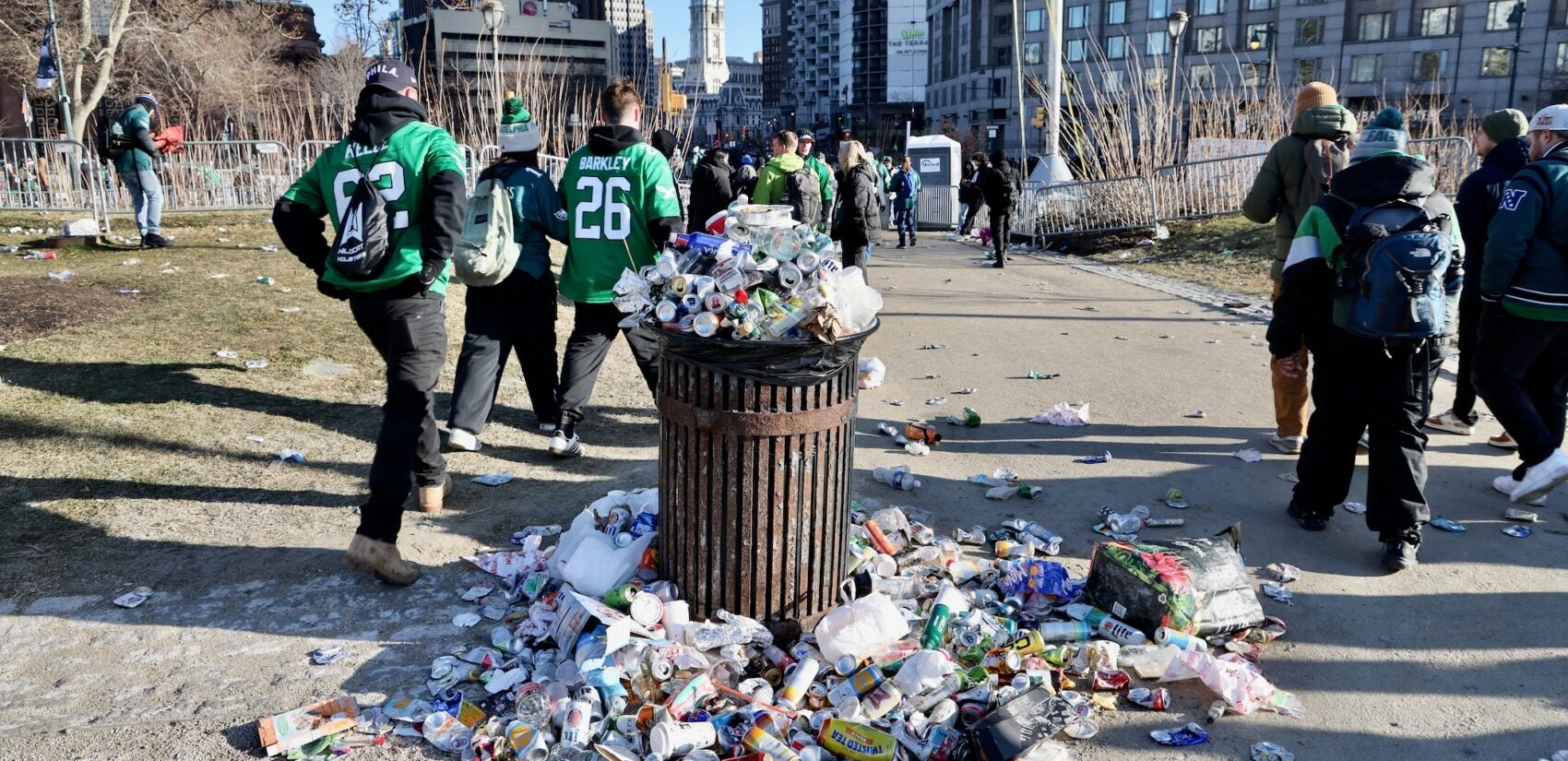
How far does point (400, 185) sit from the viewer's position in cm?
419

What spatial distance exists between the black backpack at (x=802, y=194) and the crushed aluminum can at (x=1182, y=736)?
22.9 ft

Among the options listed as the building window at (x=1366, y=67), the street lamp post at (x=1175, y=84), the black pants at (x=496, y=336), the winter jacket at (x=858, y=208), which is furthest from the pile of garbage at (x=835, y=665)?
the building window at (x=1366, y=67)

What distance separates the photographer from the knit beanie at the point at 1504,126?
19.4 ft

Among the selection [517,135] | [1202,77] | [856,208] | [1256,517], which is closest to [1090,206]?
[856,208]

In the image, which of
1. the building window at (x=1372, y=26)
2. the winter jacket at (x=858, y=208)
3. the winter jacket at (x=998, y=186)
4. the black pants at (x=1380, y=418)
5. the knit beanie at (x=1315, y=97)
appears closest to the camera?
the black pants at (x=1380, y=418)

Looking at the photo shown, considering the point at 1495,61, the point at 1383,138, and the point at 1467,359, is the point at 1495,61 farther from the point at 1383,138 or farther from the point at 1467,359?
the point at 1383,138

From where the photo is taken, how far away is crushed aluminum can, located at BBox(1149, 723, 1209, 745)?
315cm

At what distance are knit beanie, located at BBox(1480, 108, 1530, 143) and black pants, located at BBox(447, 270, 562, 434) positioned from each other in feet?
18.0

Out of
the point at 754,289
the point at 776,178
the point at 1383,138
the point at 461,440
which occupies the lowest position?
the point at 461,440

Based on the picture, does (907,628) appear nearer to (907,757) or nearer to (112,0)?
(907,757)

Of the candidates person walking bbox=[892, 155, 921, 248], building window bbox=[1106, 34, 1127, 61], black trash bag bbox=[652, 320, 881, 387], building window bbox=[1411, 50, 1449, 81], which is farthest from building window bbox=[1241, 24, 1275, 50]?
black trash bag bbox=[652, 320, 881, 387]

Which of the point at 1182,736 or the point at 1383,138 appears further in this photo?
the point at 1383,138

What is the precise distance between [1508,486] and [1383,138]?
2.09m

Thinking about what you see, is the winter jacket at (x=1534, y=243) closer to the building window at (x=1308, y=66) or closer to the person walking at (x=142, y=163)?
the person walking at (x=142, y=163)
